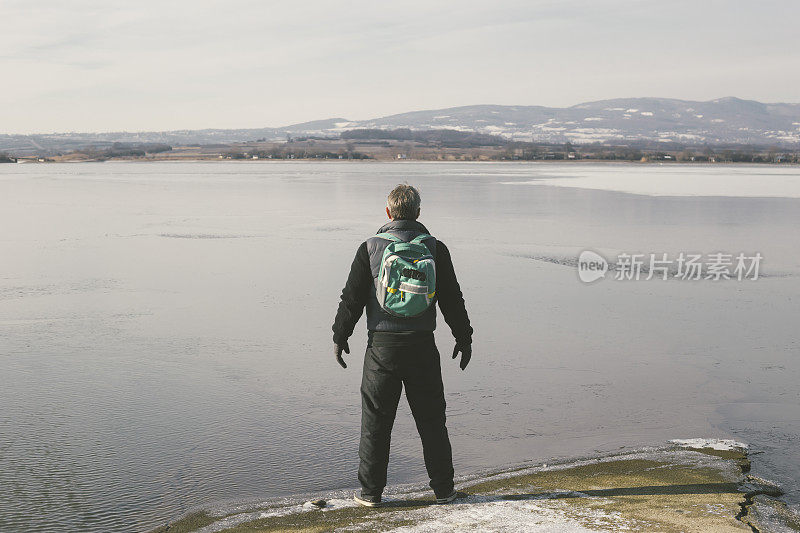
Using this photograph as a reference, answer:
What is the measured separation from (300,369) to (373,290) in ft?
10.1

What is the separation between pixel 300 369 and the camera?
23.6 ft

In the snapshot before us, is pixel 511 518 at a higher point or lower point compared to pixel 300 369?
higher

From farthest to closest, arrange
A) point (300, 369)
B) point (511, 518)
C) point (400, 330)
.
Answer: point (300, 369), point (400, 330), point (511, 518)

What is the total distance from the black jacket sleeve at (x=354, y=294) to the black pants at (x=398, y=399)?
0.17 m

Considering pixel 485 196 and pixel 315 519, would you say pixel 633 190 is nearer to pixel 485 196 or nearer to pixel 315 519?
pixel 485 196

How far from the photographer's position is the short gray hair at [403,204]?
4.27 m

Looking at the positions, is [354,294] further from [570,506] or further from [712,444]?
[712,444]

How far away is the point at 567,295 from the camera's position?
34.0 feet

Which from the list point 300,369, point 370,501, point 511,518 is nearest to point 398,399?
point 370,501

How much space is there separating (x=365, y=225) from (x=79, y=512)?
46.8 ft

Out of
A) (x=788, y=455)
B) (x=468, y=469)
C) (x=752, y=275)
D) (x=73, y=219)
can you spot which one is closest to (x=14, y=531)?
(x=468, y=469)

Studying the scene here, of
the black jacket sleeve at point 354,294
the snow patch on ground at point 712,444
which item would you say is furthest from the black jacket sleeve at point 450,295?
the snow patch on ground at point 712,444

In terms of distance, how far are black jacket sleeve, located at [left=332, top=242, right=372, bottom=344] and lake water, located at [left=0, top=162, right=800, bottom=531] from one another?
3.38 feet

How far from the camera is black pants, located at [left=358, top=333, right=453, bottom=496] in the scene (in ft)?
14.1
